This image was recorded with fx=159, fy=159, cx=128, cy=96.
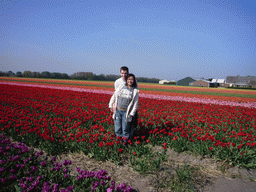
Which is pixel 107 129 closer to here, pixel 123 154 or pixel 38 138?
pixel 123 154

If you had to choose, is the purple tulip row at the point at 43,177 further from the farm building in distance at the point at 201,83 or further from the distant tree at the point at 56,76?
the distant tree at the point at 56,76

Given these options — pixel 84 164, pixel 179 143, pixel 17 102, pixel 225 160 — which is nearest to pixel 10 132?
pixel 84 164

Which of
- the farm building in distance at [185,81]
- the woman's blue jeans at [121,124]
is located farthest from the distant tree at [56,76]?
the woman's blue jeans at [121,124]

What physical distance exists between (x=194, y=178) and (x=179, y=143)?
4.09ft

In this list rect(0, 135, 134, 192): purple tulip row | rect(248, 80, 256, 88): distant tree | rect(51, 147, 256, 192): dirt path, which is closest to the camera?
rect(0, 135, 134, 192): purple tulip row

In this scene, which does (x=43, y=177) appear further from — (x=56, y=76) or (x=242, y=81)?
(x=56, y=76)

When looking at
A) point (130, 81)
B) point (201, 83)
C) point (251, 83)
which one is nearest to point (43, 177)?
point (130, 81)

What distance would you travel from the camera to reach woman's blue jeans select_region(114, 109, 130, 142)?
4.54 m

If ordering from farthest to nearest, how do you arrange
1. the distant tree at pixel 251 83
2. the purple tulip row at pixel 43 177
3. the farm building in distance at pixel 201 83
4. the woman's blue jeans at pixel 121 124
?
the farm building in distance at pixel 201 83 → the distant tree at pixel 251 83 → the woman's blue jeans at pixel 121 124 → the purple tulip row at pixel 43 177

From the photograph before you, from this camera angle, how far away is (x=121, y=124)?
4750mm

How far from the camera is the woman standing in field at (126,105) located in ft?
14.3

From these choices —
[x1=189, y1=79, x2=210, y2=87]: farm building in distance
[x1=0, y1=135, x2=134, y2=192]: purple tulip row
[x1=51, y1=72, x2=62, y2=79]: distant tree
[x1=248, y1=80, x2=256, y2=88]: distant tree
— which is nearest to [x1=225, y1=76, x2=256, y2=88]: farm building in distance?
[x1=248, y1=80, x2=256, y2=88]: distant tree

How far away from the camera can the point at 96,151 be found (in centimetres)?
407

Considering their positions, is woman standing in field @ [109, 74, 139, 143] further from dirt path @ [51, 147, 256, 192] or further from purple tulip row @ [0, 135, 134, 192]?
purple tulip row @ [0, 135, 134, 192]
